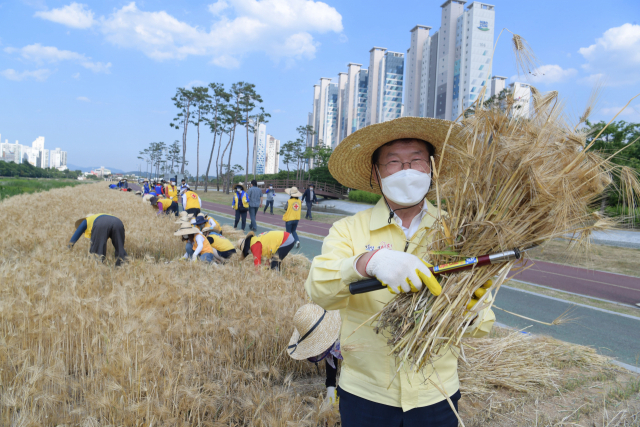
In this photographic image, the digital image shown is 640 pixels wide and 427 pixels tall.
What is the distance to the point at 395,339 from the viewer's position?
146 cm

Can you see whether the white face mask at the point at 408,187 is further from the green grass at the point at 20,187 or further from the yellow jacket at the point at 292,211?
the green grass at the point at 20,187

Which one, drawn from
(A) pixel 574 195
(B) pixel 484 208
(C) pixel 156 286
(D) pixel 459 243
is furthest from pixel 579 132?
(C) pixel 156 286

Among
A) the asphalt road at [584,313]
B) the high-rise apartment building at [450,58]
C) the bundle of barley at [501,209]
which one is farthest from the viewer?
the high-rise apartment building at [450,58]

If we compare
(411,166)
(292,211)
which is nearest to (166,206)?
(292,211)

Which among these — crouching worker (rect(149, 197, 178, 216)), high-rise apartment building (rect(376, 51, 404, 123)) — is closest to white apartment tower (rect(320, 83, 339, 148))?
high-rise apartment building (rect(376, 51, 404, 123))

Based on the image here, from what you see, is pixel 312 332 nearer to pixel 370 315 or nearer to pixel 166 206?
pixel 370 315

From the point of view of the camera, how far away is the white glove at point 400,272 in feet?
4.32

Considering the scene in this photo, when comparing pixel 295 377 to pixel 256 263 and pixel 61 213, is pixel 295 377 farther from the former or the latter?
pixel 61 213

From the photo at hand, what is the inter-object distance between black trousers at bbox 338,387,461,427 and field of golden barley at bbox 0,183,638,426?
0.34 m

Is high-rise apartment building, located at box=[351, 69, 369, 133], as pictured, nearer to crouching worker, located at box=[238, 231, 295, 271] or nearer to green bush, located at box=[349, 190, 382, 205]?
green bush, located at box=[349, 190, 382, 205]

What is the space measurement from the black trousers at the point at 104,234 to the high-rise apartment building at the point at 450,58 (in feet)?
129

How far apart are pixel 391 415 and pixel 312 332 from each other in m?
1.25

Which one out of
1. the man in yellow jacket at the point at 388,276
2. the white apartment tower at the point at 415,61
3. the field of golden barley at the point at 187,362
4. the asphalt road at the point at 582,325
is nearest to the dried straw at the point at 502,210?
the man in yellow jacket at the point at 388,276

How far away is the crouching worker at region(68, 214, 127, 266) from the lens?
20.0 ft
